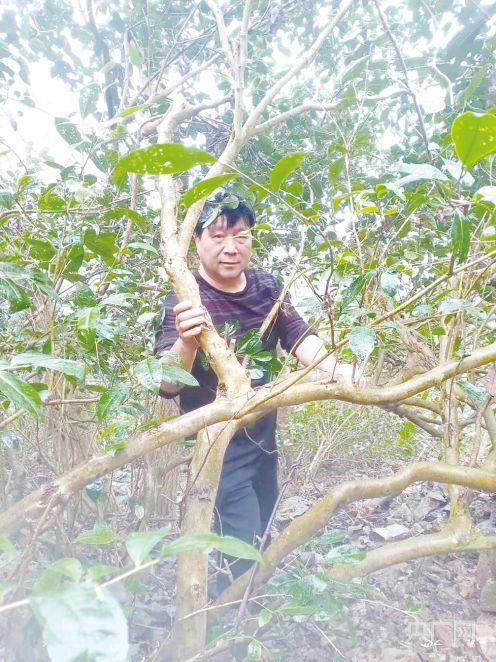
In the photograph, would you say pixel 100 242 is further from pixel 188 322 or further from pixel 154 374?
pixel 154 374

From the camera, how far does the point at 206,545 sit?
1.15ft

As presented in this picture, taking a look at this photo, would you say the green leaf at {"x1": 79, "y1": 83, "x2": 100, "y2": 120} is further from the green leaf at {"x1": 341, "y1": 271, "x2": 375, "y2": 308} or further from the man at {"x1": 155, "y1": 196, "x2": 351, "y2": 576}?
the green leaf at {"x1": 341, "y1": 271, "x2": 375, "y2": 308}

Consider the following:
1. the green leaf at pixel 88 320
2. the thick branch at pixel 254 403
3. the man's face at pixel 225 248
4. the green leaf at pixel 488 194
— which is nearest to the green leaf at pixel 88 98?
the man's face at pixel 225 248

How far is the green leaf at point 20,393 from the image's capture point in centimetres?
45

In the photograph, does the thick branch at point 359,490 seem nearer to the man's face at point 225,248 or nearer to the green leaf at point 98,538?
the green leaf at point 98,538

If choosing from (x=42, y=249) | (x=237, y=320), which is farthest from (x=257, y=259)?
(x=42, y=249)

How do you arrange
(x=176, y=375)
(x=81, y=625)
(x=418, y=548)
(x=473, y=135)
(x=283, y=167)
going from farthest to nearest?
(x=418, y=548), (x=176, y=375), (x=283, y=167), (x=473, y=135), (x=81, y=625)

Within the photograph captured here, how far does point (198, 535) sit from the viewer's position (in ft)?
1.18

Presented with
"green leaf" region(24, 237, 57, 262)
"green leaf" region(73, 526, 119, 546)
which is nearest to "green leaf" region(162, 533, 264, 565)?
"green leaf" region(73, 526, 119, 546)

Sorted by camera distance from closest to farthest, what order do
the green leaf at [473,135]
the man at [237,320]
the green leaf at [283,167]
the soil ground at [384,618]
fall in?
the green leaf at [473,135], the green leaf at [283,167], the soil ground at [384,618], the man at [237,320]

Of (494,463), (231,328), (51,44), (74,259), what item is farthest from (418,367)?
(51,44)

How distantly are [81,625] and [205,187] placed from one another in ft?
1.20

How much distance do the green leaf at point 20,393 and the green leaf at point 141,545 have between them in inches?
6.4

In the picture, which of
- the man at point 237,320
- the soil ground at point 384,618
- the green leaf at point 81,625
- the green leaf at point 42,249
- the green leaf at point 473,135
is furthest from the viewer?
the man at point 237,320
